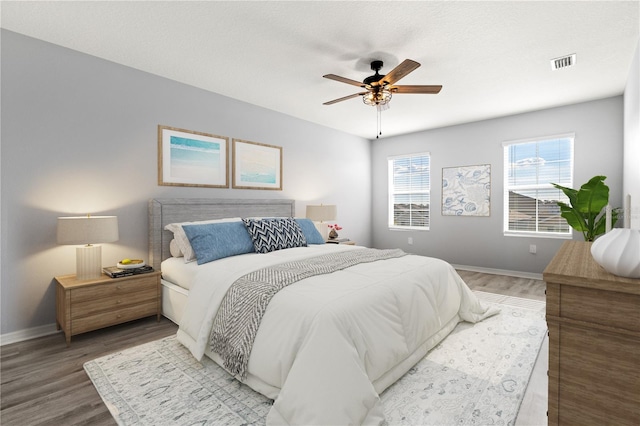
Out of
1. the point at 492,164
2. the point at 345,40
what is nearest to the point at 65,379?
the point at 345,40

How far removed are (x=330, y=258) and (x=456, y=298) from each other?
48.3 inches

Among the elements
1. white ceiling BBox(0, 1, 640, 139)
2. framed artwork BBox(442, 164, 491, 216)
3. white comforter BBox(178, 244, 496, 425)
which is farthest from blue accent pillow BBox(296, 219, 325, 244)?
framed artwork BBox(442, 164, 491, 216)

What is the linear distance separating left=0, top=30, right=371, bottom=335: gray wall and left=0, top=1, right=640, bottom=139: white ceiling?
22 centimetres

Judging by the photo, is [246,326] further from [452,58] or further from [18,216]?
[452,58]

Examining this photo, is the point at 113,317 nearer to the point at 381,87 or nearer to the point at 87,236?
the point at 87,236

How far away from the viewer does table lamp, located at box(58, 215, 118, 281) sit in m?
2.59

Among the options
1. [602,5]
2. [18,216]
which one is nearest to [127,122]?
[18,216]

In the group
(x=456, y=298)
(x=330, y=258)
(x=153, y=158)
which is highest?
(x=153, y=158)

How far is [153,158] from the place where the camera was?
3.43 m

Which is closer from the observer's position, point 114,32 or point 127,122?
point 114,32

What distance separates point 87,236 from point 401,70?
9.89 feet

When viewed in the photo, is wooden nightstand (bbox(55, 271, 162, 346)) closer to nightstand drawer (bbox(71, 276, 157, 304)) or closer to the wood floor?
nightstand drawer (bbox(71, 276, 157, 304))

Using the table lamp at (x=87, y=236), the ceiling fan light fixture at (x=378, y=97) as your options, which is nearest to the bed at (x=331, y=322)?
→ the table lamp at (x=87, y=236)

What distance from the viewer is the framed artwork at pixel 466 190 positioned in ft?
17.0
